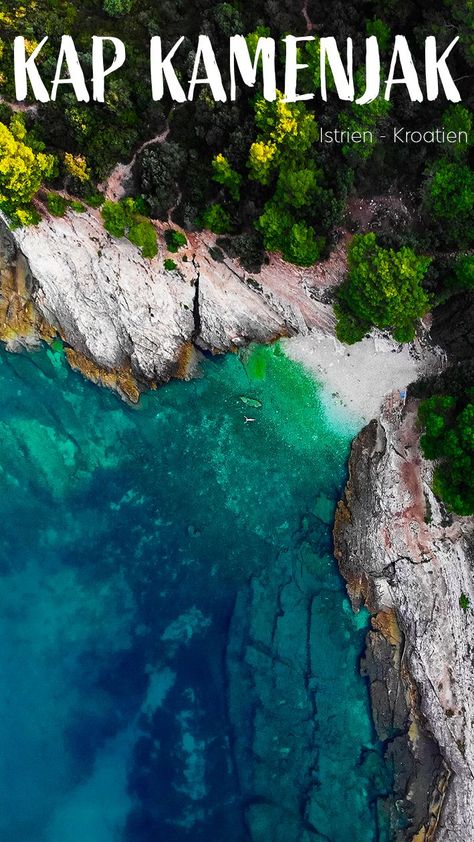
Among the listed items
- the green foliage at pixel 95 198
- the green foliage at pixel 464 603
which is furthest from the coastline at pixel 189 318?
the green foliage at pixel 464 603

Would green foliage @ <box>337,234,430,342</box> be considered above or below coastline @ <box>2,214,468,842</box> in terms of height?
above

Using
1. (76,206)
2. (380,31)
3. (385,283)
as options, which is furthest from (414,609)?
(380,31)

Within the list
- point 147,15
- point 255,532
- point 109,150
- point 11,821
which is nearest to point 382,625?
point 255,532

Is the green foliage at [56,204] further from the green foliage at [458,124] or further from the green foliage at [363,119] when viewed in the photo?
the green foliage at [458,124]

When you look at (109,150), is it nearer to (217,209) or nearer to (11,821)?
(217,209)

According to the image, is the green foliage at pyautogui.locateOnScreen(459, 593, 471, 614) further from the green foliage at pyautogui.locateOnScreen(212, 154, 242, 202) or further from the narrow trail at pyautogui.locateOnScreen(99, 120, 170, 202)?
the narrow trail at pyautogui.locateOnScreen(99, 120, 170, 202)

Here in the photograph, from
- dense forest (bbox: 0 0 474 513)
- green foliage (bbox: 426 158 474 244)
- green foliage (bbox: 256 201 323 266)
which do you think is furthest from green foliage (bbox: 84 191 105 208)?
green foliage (bbox: 426 158 474 244)

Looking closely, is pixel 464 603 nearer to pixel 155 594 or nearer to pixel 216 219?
pixel 155 594
